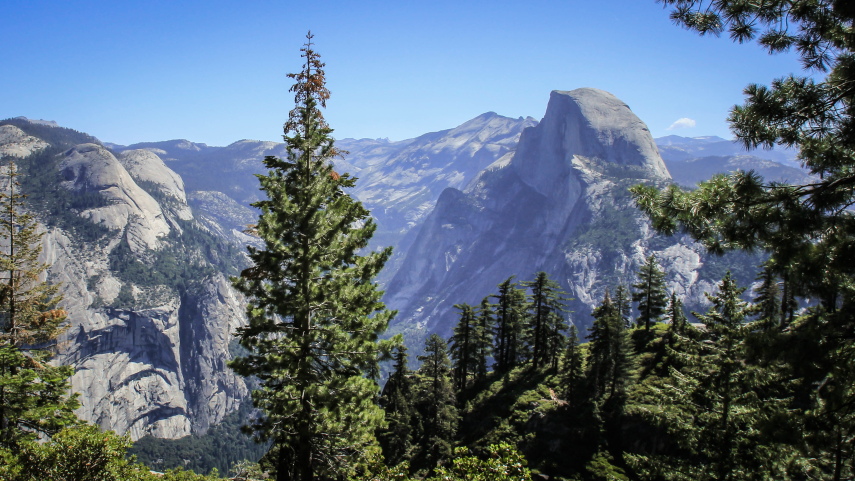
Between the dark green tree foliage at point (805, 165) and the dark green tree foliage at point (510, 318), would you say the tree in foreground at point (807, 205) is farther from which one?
the dark green tree foliage at point (510, 318)

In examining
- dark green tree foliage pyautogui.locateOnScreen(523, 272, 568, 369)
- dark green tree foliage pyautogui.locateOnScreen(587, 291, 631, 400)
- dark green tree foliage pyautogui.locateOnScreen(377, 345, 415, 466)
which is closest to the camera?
dark green tree foliage pyautogui.locateOnScreen(587, 291, 631, 400)

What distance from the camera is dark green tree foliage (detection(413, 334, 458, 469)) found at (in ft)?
127

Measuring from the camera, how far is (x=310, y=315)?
48.0 ft

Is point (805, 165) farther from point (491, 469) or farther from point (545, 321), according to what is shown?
point (545, 321)

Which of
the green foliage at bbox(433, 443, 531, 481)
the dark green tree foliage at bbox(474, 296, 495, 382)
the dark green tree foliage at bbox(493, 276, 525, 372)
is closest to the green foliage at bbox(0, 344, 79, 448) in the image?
the green foliage at bbox(433, 443, 531, 481)

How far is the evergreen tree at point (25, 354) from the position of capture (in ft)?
58.9

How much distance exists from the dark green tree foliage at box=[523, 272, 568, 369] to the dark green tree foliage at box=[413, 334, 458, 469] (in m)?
11.1

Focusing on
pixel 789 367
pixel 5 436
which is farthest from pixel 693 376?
pixel 5 436

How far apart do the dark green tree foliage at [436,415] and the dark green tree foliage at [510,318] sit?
9.23 metres

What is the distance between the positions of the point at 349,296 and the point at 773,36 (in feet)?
41.4

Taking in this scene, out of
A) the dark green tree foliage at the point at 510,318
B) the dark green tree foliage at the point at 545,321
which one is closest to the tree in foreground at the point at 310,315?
the dark green tree foliage at the point at 545,321

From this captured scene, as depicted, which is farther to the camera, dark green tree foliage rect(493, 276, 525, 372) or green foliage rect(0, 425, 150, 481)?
dark green tree foliage rect(493, 276, 525, 372)

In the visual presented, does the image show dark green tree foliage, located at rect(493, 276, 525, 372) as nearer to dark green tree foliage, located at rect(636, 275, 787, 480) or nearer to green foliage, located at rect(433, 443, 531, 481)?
dark green tree foliage, located at rect(636, 275, 787, 480)

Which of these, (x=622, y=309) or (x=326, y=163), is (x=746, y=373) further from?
(x=622, y=309)
